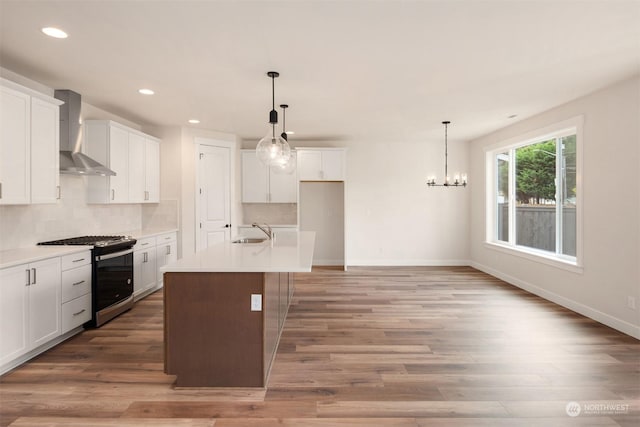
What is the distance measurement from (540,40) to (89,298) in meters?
4.76

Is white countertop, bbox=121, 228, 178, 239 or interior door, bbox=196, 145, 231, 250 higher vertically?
interior door, bbox=196, 145, 231, 250

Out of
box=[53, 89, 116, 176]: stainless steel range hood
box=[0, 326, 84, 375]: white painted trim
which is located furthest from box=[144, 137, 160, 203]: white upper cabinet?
box=[0, 326, 84, 375]: white painted trim

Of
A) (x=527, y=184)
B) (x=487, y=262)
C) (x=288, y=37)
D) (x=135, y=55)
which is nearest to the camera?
(x=288, y=37)

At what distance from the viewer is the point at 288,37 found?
2666 mm

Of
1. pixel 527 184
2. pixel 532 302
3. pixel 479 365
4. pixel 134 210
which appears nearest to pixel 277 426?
pixel 479 365

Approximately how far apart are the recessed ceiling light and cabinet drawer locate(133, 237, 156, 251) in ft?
8.46

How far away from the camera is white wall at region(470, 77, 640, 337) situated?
3447 millimetres

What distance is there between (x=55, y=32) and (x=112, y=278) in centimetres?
247

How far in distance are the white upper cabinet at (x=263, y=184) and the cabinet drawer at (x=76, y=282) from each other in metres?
3.43

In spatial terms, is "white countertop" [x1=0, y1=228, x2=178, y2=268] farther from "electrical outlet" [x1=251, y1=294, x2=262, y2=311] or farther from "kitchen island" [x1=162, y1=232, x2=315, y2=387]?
"electrical outlet" [x1=251, y1=294, x2=262, y2=311]

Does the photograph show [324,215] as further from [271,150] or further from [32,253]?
[32,253]

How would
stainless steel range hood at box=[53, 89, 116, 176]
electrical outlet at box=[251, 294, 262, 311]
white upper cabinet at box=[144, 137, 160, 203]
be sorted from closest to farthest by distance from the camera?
1. electrical outlet at box=[251, 294, 262, 311]
2. stainless steel range hood at box=[53, 89, 116, 176]
3. white upper cabinet at box=[144, 137, 160, 203]

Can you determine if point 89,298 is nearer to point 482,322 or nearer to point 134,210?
point 134,210

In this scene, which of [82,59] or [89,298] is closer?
[82,59]
